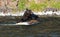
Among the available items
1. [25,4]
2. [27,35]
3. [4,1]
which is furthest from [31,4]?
[27,35]

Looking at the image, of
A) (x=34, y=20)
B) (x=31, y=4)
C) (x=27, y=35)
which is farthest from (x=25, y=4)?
(x=27, y=35)

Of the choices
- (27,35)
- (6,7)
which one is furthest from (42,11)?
(27,35)

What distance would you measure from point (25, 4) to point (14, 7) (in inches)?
88.3

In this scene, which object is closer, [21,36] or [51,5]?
[21,36]

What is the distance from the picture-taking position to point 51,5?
182 feet

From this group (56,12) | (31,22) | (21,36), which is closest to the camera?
(21,36)

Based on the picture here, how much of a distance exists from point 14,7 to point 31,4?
3.10 meters

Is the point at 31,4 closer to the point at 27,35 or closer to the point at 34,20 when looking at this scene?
the point at 34,20

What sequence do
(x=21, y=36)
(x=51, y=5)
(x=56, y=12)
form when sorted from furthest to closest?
(x=51, y=5) < (x=56, y=12) < (x=21, y=36)

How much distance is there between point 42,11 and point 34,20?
22171mm

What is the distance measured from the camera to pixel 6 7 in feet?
180

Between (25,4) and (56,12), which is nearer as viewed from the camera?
(56,12)

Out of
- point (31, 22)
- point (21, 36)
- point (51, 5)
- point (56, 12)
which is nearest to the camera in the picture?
point (21, 36)

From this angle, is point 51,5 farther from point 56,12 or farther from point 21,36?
point 21,36
